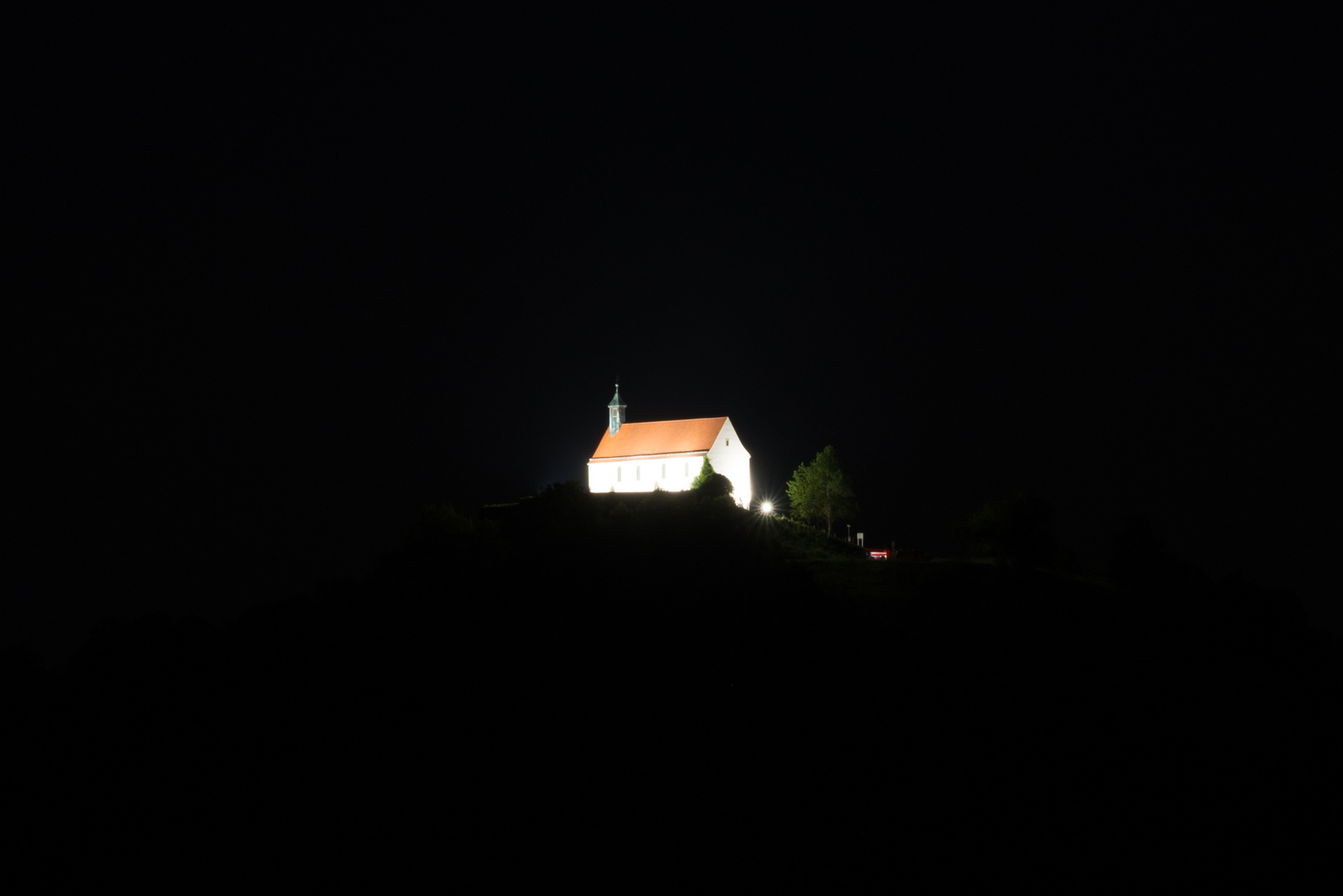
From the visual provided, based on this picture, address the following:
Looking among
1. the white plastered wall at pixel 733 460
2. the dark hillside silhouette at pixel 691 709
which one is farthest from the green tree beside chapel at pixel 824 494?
the dark hillside silhouette at pixel 691 709

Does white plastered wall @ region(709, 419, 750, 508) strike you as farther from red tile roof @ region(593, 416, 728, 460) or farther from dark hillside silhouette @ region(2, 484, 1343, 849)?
dark hillside silhouette @ region(2, 484, 1343, 849)

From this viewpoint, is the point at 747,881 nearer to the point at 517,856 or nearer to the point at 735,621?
the point at 517,856

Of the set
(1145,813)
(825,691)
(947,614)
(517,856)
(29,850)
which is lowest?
(29,850)

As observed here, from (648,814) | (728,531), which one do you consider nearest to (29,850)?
(648,814)

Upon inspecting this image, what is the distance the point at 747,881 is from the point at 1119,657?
15042 millimetres

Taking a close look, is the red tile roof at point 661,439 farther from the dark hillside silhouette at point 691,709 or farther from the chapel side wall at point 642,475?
the dark hillside silhouette at point 691,709

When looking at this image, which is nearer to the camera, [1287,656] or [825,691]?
[825,691]

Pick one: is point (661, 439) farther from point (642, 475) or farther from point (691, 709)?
point (691, 709)

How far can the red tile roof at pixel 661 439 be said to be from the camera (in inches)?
2100

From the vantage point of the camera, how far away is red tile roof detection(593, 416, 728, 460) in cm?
5334

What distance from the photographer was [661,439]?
180 ft

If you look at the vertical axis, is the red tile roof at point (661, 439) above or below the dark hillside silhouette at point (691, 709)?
above

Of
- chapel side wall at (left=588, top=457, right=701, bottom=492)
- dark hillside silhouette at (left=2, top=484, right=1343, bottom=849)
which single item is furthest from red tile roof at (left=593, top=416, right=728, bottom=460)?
dark hillside silhouette at (left=2, top=484, right=1343, bottom=849)

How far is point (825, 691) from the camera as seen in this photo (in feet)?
76.4
